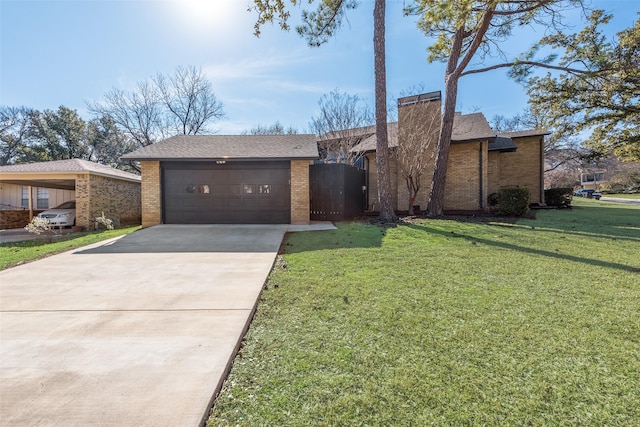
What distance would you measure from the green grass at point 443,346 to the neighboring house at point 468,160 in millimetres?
8208

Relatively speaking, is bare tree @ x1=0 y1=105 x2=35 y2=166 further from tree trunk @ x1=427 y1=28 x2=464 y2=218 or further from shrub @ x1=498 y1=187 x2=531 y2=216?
shrub @ x1=498 y1=187 x2=531 y2=216

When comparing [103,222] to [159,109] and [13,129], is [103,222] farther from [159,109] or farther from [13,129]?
[13,129]

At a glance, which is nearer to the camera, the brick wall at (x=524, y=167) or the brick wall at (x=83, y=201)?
the brick wall at (x=83, y=201)

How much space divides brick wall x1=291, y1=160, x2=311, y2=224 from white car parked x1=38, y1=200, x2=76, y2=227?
972 cm

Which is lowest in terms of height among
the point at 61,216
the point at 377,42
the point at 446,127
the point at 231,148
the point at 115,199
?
the point at 61,216

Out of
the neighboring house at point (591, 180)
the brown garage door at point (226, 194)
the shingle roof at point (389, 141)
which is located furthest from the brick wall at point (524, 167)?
the neighboring house at point (591, 180)

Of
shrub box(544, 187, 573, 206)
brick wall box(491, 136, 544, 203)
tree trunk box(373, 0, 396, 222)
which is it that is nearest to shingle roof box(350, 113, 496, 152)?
brick wall box(491, 136, 544, 203)

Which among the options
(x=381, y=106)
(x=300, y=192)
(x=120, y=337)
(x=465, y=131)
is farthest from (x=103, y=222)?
(x=465, y=131)

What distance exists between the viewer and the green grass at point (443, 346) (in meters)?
1.71

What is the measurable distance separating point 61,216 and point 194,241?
8.66m

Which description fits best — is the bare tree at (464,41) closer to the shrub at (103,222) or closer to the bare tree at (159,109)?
the shrub at (103,222)

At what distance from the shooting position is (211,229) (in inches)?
378

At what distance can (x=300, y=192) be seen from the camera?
35.7 ft

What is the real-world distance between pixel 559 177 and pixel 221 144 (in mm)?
38067
